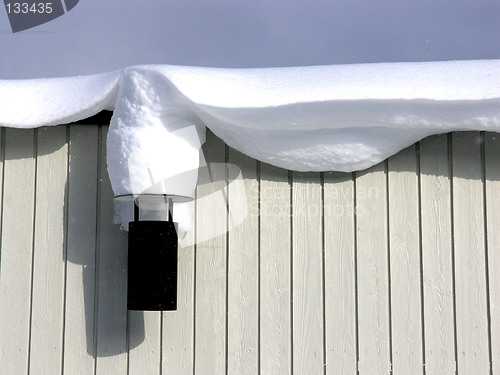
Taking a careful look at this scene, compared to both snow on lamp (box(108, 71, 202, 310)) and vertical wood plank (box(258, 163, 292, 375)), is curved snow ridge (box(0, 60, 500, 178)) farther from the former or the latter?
vertical wood plank (box(258, 163, 292, 375))

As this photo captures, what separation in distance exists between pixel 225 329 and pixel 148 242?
1.87 ft

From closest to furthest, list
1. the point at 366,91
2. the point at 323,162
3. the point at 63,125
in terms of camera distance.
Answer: the point at 366,91 → the point at 323,162 → the point at 63,125

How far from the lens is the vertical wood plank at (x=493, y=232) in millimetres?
2670

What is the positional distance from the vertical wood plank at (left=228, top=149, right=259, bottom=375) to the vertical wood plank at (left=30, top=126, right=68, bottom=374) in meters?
0.83

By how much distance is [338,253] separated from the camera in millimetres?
2738

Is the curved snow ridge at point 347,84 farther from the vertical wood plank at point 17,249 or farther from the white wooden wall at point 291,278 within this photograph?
the vertical wood plank at point 17,249

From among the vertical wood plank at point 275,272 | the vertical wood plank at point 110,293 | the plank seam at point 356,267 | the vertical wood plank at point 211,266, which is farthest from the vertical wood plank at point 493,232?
the vertical wood plank at point 110,293

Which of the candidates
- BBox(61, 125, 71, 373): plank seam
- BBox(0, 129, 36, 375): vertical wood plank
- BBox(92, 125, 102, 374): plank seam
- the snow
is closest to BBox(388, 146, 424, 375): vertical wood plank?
the snow

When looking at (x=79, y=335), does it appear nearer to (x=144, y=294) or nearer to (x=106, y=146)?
(x=144, y=294)

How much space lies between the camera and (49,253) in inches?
112

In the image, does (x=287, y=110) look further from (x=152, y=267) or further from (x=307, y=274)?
(x=152, y=267)

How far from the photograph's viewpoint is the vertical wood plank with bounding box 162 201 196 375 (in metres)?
2.74

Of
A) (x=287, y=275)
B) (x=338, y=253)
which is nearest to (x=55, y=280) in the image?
(x=287, y=275)

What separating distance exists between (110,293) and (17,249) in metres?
0.52
